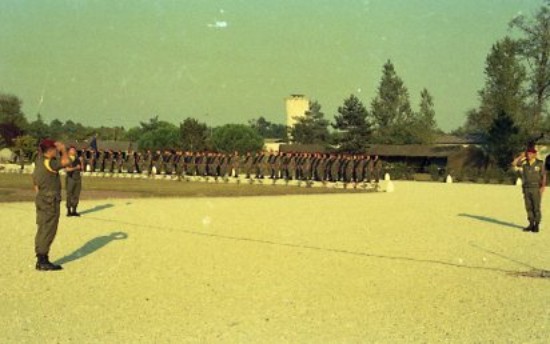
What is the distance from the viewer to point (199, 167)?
4566 centimetres

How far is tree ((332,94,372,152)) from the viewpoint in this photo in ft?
224

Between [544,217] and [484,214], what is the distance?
1615 mm

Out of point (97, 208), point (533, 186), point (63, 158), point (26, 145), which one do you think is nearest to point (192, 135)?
point (26, 145)

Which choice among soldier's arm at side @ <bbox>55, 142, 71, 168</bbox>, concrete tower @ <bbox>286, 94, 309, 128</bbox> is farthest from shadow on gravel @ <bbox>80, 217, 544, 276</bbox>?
concrete tower @ <bbox>286, 94, 309, 128</bbox>

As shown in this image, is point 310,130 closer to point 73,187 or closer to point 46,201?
point 73,187

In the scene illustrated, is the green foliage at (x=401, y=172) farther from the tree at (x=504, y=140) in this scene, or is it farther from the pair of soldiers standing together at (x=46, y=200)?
the pair of soldiers standing together at (x=46, y=200)

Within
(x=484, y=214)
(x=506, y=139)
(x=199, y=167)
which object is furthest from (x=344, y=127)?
(x=484, y=214)

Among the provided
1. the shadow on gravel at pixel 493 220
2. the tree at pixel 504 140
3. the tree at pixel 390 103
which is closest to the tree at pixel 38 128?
the tree at pixel 390 103

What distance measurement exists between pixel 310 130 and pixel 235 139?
19509mm

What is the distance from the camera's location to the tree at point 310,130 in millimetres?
111000

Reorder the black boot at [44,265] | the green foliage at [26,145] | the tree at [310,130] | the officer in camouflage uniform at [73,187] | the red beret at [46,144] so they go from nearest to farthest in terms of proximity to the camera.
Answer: the black boot at [44,265]
the red beret at [46,144]
the officer in camouflage uniform at [73,187]
the green foliage at [26,145]
the tree at [310,130]

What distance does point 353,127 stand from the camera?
68.9 meters

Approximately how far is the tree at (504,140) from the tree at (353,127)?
50.2ft

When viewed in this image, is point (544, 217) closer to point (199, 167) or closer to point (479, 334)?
point (479, 334)
